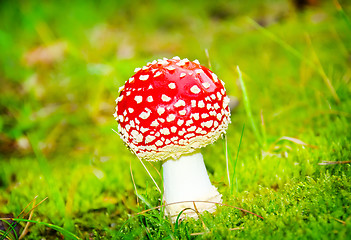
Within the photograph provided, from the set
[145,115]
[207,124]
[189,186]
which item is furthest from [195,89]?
[189,186]

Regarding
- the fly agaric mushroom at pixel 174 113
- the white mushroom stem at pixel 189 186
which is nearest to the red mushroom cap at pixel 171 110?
the fly agaric mushroom at pixel 174 113

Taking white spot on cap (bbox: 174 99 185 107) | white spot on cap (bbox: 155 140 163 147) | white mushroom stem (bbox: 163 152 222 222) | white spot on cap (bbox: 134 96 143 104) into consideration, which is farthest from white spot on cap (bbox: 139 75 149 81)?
white mushroom stem (bbox: 163 152 222 222)

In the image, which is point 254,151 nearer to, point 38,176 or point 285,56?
point 38,176

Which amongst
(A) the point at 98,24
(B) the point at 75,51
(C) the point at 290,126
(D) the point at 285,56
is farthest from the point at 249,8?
(C) the point at 290,126

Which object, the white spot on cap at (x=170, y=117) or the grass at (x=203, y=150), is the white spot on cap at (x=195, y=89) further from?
the grass at (x=203, y=150)

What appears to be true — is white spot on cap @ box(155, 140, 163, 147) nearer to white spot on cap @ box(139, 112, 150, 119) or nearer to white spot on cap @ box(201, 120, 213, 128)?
white spot on cap @ box(139, 112, 150, 119)

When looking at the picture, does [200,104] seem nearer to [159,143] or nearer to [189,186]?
[159,143]

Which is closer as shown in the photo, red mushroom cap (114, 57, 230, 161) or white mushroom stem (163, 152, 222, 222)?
red mushroom cap (114, 57, 230, 161)
